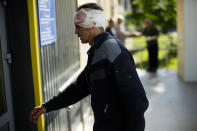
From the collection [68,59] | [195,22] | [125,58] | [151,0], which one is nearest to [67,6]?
[68,59]

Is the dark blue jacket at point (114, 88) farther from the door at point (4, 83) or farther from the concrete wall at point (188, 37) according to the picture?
the concrete wall at point (188, 37)

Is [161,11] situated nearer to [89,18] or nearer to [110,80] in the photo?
[89,18]

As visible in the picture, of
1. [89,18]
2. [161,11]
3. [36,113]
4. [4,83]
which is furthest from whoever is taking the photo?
[161,11]

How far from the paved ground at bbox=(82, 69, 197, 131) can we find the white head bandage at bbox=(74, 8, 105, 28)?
3.64m

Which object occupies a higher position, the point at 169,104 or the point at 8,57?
the point at 8,57

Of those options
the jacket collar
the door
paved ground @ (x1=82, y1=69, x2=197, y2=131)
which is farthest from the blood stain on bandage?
paved ground @ (x1=82, y1=69, x2=197, y2=131)

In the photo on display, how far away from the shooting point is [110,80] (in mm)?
2441

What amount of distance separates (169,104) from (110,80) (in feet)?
18.4

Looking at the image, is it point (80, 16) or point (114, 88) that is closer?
point (114, 88)

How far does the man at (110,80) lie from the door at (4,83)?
108 centimetres

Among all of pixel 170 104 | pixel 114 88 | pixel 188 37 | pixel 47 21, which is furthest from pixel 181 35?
pixel 114 88

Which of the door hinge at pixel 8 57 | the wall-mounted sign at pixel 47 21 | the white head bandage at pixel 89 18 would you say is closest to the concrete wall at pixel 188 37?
the wall-mounted sign at pixel 47 21

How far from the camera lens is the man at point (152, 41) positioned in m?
12.1

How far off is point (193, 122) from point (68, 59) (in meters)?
2.73
